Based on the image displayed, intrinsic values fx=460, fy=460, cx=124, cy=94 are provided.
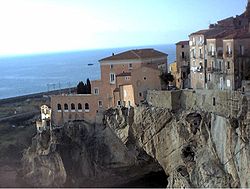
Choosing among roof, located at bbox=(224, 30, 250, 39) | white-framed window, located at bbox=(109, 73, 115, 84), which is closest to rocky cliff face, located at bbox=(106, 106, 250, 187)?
white-framed window, located at bbox=(109, 73, 115, 84)

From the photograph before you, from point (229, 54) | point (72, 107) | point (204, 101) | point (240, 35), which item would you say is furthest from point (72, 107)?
point (240, 35)

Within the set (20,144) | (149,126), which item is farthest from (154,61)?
(20,144)

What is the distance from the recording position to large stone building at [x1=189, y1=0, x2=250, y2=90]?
32.1 metres

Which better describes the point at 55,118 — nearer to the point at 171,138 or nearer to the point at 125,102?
the point at 125,102

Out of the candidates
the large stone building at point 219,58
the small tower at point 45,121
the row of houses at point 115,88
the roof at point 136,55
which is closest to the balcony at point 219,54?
the large stone building at point 219,58

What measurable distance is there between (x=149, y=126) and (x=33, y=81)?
9773cm

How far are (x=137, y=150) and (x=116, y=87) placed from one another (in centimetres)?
548

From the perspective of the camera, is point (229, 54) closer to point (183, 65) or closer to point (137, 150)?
point (183, 65)

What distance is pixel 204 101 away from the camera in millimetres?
30797

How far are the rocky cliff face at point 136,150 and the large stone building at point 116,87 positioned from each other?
107cm

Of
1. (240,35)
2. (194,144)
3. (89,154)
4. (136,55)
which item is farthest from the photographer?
(89,154)

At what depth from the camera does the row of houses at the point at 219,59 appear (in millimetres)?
32094

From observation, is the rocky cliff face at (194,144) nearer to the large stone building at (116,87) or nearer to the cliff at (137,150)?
the cliff at (137,150)

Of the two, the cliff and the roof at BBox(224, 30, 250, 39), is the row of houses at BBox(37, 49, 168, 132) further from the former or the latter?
the roof at BBox(224, 30, 250, 39)
